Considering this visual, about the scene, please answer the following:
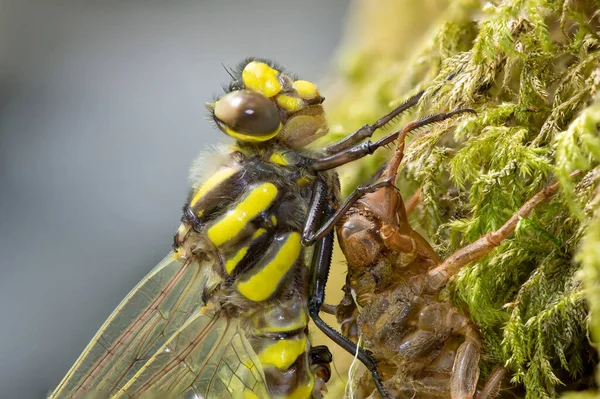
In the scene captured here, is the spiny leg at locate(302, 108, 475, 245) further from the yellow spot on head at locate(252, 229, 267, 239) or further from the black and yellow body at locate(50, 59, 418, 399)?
the yellow spot on head at locate(252, 229, 267, 239)

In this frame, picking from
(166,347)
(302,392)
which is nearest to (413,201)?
(302,392)

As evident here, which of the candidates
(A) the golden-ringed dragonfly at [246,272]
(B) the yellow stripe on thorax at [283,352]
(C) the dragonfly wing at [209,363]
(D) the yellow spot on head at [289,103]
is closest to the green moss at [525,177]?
(A) the golden-ringed dragonfly at [246,272]

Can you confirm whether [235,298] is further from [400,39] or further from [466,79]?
[400,39]

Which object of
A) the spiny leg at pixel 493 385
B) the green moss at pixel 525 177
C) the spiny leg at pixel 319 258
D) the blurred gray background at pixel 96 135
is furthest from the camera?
the blurred gray background at pixel 96 135

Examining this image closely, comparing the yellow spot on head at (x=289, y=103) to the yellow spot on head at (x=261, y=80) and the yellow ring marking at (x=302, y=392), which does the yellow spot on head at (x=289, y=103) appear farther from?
the yellow ring marking at (x=302, y=392)

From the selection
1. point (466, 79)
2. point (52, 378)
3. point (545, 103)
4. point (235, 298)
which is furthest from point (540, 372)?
point (52, 378)

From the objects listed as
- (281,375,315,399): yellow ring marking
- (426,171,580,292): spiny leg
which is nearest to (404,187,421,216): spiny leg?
(426,171,580,292): spiny leg
